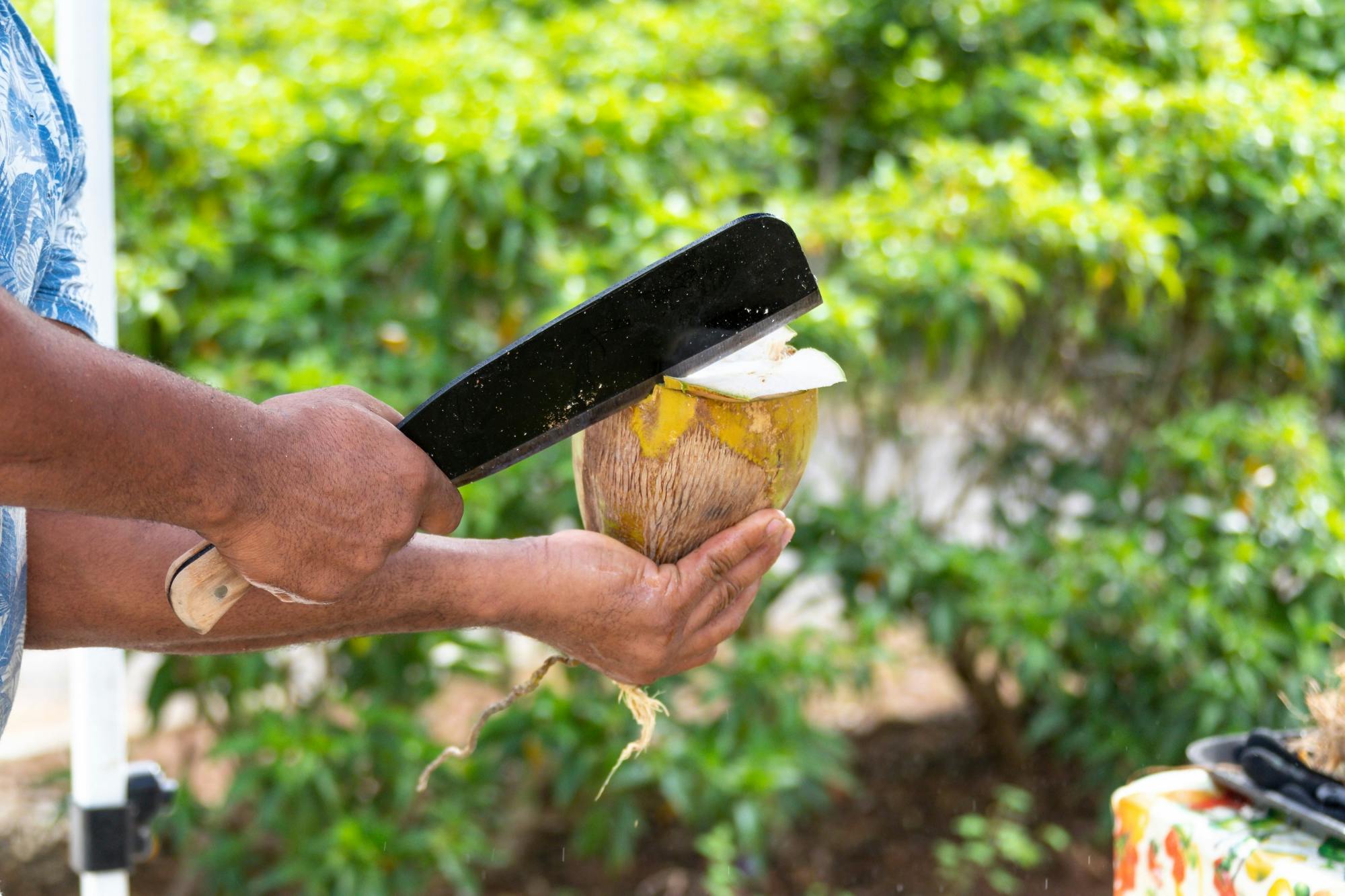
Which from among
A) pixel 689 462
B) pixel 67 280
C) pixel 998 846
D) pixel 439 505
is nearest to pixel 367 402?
pixel 439 505

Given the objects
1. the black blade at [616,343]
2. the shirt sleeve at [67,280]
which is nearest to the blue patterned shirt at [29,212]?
the shirt sleeve at [67,280]

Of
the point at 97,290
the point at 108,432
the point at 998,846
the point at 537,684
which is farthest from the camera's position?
the point at 998,846

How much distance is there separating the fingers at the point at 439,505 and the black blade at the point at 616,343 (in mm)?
23

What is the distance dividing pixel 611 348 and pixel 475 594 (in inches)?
13.0

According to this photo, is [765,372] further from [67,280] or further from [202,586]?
[67,280]

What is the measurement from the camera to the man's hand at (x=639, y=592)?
142 centimetres

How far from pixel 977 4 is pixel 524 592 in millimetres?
3188

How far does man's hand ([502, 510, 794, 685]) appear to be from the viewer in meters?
1.42

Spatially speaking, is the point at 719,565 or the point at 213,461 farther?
the point at 719,565

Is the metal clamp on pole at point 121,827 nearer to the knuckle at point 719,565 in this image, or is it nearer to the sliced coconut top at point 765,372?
the knuckle at point 719,565

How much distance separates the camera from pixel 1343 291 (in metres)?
3.70

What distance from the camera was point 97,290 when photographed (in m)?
2.21

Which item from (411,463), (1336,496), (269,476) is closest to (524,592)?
(411,463)

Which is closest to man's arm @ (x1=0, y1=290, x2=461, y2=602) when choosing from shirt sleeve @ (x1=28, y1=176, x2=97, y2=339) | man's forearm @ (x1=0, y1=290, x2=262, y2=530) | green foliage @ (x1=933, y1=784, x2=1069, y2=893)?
man's forearm @ (x1=0, y1=290, x2=262, y2=530)
